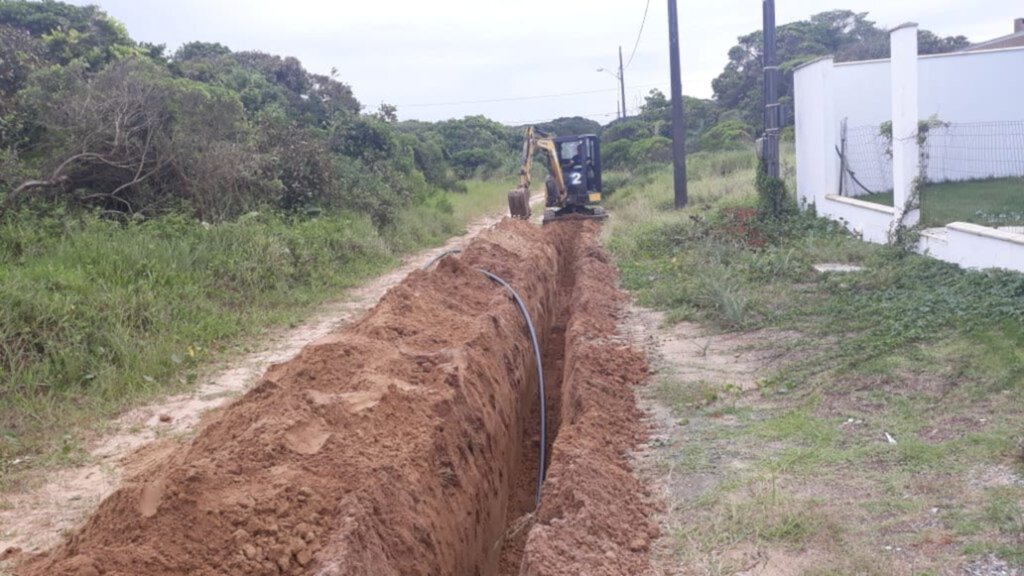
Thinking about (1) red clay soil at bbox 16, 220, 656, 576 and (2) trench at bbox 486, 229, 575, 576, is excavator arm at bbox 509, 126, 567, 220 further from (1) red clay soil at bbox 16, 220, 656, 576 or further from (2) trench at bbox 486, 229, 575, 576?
(1) red clay soil at bbox 16, 220, 656, 576

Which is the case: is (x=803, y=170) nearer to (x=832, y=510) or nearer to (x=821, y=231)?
(x=821, y=231)

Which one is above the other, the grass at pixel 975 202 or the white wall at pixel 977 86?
the white wall at pixel 977 86

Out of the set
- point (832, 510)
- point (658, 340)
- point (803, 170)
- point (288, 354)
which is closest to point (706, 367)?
point (658, 340)

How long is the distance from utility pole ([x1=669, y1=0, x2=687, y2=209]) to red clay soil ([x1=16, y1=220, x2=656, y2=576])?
13948 mm

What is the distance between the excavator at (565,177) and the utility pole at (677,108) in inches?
79.6

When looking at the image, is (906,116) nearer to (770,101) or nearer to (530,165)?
(770,101)

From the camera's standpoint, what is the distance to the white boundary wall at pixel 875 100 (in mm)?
13773

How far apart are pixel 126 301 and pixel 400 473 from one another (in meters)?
5.58

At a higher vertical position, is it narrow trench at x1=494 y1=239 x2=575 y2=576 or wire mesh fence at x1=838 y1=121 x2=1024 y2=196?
wire mesh fence at x1=838 y1=121 x2=1024 y2=196

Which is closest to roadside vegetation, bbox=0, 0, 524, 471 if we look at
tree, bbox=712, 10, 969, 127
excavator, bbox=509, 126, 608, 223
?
excavator, bbox=509, 126, 608, 223

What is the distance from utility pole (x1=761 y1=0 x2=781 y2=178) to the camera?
17.2 meters

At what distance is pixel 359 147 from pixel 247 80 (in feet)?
12.6

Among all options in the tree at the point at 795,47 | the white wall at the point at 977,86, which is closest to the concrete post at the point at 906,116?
the white wall at the point at 977,86

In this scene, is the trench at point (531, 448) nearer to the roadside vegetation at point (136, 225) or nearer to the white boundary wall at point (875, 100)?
the roadside vegetation at point (136, 225)
